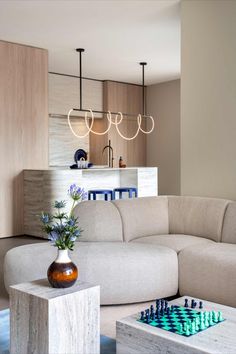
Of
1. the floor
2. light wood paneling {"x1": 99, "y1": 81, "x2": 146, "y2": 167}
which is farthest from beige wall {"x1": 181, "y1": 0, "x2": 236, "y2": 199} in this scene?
light wood paneling {"x1": 99, "y1": 81, "x2": 146, "y2": 167}

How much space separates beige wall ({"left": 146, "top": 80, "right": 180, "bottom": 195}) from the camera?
9812 mm

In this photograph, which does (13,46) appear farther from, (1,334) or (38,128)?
(1,334)

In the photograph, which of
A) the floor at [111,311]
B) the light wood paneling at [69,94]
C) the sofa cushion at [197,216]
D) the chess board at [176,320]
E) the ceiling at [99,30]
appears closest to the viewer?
the chess board at [176,320]

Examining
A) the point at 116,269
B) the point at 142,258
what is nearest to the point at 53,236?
the point at 116,269

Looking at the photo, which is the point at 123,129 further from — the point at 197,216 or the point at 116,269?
the point at 116,269

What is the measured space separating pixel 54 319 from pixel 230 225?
2192 millimetres

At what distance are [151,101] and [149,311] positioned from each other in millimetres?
8622

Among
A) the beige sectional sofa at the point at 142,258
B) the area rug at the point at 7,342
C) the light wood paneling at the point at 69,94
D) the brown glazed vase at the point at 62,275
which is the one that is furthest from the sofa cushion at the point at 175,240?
the light wood paneling at the point at 69,94

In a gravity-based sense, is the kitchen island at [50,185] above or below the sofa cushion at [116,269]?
above

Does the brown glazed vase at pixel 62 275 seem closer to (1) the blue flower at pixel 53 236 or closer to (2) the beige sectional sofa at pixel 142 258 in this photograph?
(1) the blue flower at pixel 53 236

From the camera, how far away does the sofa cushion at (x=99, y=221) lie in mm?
3861

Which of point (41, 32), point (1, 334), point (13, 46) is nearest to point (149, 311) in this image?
point (1, 334)

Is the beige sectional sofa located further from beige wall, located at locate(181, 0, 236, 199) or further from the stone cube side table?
the stone cube side table

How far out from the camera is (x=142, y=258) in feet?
11.0
